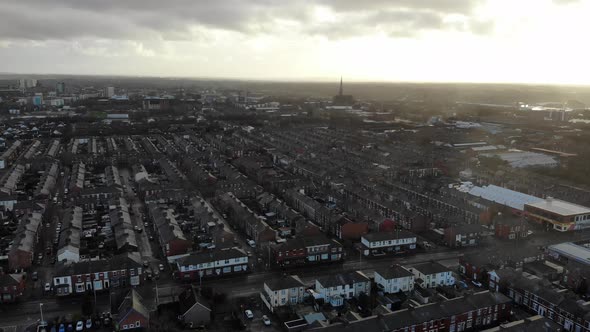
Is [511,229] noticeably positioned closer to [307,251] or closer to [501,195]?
[501,195]

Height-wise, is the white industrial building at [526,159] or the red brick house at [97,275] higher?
the white industrial building at [526,159]

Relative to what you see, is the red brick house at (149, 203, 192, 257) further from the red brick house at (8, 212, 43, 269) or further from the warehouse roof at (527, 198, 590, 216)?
the warehouse roof at (527, 198, 590, 216)

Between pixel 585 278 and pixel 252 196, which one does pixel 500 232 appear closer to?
pixel 585 278

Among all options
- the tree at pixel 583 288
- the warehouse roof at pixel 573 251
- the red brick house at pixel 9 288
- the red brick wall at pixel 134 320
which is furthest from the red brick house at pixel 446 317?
the red brick house at pixel 9 288

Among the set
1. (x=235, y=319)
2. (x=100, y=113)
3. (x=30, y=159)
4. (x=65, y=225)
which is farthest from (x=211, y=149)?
(x=100, y=113)

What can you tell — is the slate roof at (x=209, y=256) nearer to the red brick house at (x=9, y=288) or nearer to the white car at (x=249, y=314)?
the white car at (x=249, y=314)

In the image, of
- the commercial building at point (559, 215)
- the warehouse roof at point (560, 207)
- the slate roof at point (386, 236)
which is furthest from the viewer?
the warehouse roof at point (560, 207)

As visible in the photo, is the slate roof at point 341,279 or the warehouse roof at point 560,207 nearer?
the slate roof at point 341,279

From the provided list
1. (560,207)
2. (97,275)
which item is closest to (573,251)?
(560,207)
